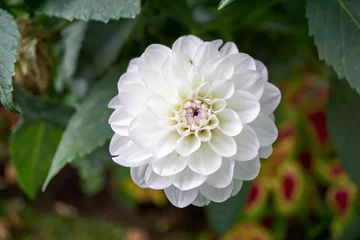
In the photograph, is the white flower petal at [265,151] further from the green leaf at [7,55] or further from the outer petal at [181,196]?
the green leaf at [7,55]

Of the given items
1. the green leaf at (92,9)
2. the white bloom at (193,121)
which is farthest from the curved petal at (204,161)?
the green leaf at (92,9)

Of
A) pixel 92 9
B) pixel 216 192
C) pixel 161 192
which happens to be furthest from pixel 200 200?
pixel 161 192

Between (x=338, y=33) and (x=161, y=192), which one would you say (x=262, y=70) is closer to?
(x=338, y=33)

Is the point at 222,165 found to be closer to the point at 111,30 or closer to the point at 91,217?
the point at 111,30

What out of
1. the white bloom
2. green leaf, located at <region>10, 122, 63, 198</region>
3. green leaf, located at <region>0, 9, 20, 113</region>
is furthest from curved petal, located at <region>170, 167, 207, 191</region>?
green leaf, located at <region>10, 122, 63, 198</region>

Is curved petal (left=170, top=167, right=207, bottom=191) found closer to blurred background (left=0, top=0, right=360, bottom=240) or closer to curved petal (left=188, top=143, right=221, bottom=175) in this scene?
curved petal (left=188, top=143, right=221, bottom=175)

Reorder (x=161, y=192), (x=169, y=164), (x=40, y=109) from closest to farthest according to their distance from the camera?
(x=169, y=164) → (x=40, y=109) → (x=161, y=192)

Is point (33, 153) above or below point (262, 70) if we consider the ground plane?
below
